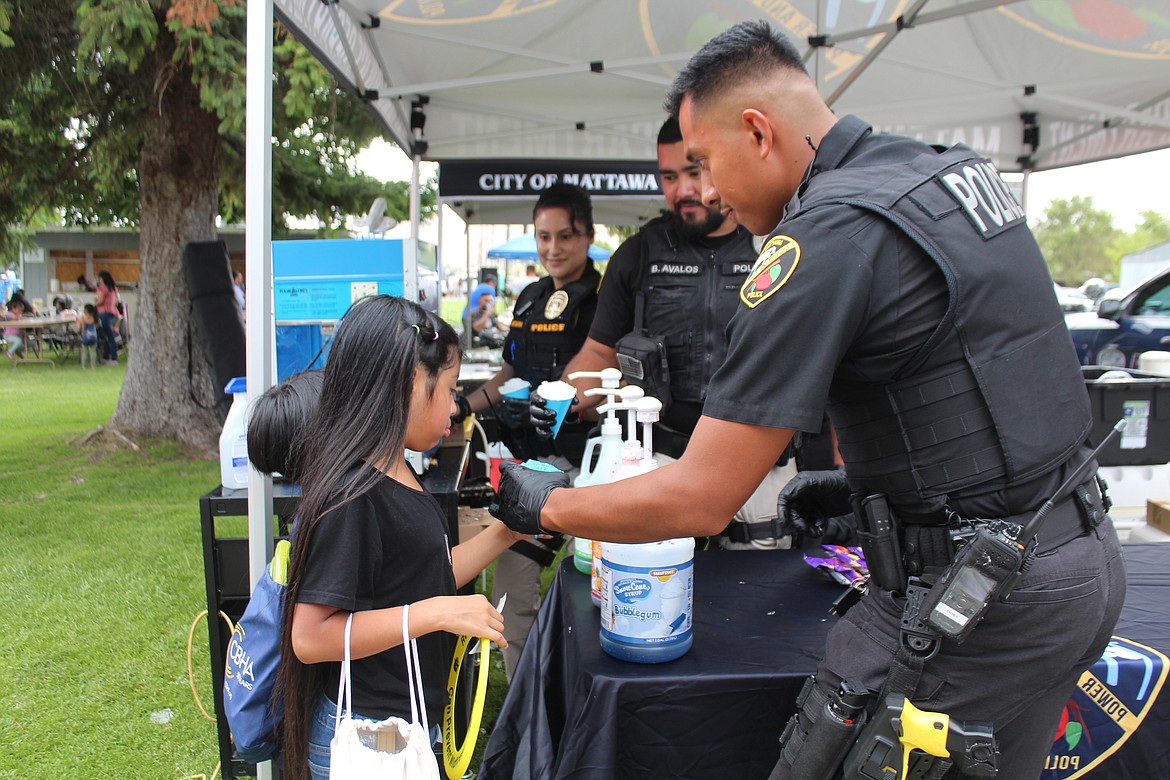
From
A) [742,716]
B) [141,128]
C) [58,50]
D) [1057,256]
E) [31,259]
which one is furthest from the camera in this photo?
[1057,256]

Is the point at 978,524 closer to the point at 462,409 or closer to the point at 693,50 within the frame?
the point at 462,409

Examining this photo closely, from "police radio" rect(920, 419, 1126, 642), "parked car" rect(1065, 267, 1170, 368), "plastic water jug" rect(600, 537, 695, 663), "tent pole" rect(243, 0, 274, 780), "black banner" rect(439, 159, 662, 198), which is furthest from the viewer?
"parked car" rect(1065, 267, 1170, 368)

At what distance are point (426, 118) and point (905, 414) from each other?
4.86 metres

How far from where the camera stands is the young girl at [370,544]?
1.36 meters

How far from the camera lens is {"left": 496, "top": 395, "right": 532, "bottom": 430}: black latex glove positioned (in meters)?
2.72

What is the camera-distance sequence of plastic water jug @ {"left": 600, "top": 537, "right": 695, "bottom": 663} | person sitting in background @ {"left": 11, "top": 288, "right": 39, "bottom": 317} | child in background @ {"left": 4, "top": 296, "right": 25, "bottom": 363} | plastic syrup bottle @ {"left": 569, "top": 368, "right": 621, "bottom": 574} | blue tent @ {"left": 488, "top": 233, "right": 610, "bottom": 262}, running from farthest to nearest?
person sitting in background @ {"left": 11, "top": 288, "right": 39, "bottom": 317} < blue tent @ {"left": 488, "top": 233, "right": 610, "bottom": 262} < child in background @ {"left": 4, "top": 296, "right": 25, "bottom": 363} < plastic syrup bottle @ {"left": 569, "top": 368, "right": 621, "bottom": 574} < plastic water jug @ {"left": 600, "top": 537, "right": 695, "bottom": 663}

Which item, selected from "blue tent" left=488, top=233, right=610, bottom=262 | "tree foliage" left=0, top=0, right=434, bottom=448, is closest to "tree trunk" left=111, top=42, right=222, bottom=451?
"tree foliage" left=0, top=0, right=434, bottom=448

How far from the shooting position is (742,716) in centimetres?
152

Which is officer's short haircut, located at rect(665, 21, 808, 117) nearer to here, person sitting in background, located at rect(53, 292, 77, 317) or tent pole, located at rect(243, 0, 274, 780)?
tent pole, located at rect(243, 0, 274, 780)

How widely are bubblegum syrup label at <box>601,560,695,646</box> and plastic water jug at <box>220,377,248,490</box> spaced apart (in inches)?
53.8

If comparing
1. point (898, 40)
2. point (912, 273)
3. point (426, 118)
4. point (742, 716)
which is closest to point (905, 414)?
point (912, 273)

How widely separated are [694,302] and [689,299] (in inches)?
0.9

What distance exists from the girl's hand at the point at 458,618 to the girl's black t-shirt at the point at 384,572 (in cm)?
12

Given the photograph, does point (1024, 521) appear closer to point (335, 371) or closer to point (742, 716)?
point (742, 716)
